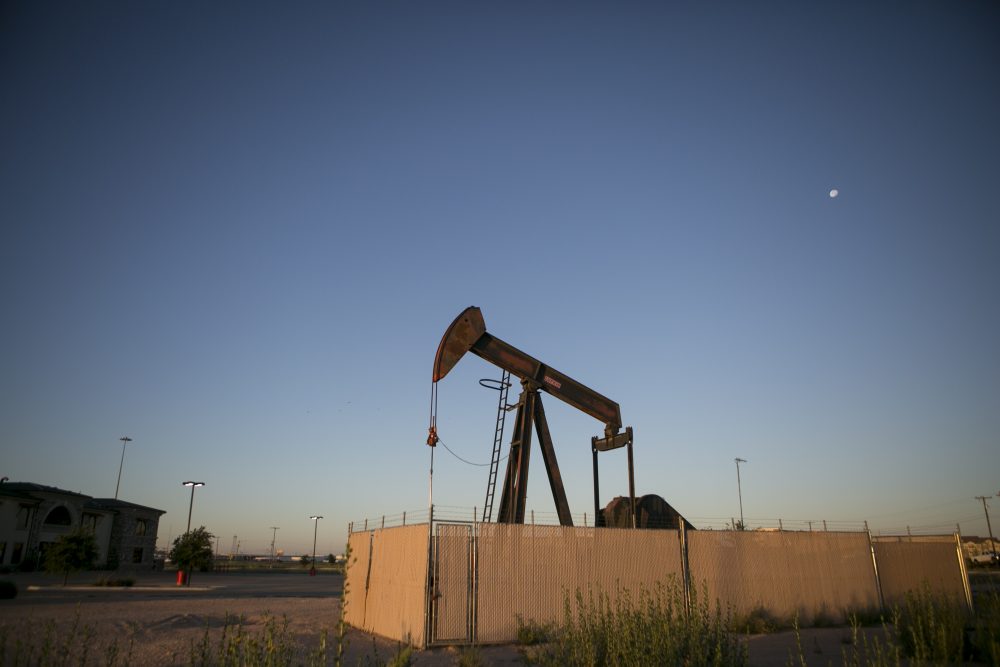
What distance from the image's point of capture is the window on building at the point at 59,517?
42000 mm

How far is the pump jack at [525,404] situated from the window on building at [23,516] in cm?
3986

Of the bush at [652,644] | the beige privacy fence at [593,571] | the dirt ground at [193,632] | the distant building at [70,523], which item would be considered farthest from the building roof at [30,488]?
the bush at [652,644]

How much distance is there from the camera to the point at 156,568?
165ft

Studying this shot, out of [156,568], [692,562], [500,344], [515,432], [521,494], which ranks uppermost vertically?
[500,344]

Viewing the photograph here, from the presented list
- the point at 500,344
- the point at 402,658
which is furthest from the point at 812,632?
the point at 402,658

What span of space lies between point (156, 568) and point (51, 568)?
82.5 ft

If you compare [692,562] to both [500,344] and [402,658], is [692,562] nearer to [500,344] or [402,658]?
[500,344]

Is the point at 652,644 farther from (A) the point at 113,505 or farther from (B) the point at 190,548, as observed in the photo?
(A) the point at 113,505

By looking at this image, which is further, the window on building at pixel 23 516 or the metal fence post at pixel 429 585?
the window on building at pixel 23 516

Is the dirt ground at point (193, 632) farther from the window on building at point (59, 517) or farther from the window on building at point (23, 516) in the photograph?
the window on building at point (59, 517)

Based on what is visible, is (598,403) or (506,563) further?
(598,403)

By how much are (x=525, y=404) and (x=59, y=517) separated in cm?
4321

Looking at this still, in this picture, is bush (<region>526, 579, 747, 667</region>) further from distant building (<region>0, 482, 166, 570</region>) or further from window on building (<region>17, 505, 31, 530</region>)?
window on building (<region>17, 505, 31, 530</region>)

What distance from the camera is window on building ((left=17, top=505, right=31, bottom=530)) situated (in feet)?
128
